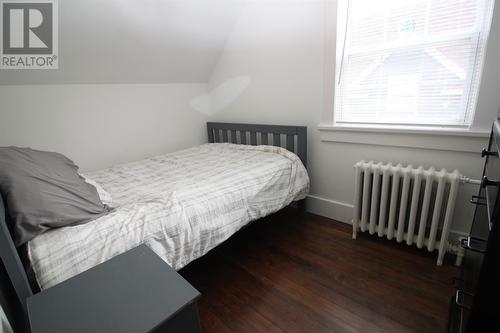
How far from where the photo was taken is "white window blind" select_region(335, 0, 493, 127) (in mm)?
1511

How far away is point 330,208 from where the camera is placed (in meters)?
2.26

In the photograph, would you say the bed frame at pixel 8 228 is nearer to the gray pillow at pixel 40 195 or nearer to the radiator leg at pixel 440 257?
the gray pillow at pixel 40 195

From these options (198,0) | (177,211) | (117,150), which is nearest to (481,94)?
(177,211)

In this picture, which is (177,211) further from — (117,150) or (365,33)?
(365,33)

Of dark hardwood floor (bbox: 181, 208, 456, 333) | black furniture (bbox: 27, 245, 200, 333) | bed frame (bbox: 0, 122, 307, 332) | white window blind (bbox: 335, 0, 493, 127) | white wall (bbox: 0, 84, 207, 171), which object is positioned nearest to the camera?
black furniture (bbox: 27, 245, 200, 333)

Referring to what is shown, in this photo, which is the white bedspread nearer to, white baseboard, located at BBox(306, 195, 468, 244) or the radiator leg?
white baseboard, located at BBox(306, 195, 468, 244)

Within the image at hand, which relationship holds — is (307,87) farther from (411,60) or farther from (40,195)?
(40,195)

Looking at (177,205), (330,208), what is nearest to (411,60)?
(330,208)

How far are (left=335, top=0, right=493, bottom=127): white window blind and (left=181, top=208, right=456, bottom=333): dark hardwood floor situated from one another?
0.97 meters

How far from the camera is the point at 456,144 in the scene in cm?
156

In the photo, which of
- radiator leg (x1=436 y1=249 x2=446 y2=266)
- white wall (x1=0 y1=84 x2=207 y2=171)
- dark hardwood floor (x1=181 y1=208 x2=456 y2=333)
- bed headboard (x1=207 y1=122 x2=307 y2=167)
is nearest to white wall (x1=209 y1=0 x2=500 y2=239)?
bed headboard (x1=207 y1=122 x2=307 y2=167)

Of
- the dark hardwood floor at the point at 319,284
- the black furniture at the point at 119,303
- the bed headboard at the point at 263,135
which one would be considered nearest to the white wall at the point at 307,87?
the bed headboard at the point at 263,135

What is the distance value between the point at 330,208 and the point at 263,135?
953 millimetres

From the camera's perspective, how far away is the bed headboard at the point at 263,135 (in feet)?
7.27
